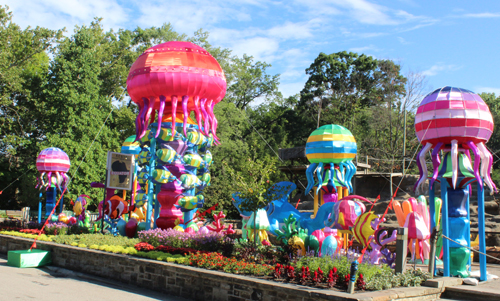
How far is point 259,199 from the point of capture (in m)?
11.9

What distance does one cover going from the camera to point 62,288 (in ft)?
35.6

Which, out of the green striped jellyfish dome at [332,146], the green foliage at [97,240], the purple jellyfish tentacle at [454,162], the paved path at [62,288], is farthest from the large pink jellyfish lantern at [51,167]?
the purple jellyfish tentacle at [454,162]

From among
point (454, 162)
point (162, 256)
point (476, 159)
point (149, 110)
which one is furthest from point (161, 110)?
point (476, 159)

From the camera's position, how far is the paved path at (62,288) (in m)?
9.80

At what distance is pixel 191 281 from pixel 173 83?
8077mm

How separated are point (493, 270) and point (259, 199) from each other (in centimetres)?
743

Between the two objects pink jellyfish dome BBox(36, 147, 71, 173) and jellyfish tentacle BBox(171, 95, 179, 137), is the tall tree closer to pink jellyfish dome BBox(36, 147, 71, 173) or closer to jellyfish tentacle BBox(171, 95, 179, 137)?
pink jellyfish dome BBox(36, 147, 71, 173)

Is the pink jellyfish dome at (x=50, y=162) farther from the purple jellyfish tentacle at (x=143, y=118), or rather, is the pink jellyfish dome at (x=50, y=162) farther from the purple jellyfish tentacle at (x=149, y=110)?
the purple jellyfish tentacle at (x=149, y=110)

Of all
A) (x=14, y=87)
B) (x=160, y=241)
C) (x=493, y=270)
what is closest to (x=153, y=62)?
(x=160, y=241)

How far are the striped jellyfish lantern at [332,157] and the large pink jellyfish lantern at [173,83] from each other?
175 inches

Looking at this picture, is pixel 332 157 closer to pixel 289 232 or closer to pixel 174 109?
pixel 289 232

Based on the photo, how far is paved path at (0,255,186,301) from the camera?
9.80 m

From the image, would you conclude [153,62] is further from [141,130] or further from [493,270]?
[493,270]

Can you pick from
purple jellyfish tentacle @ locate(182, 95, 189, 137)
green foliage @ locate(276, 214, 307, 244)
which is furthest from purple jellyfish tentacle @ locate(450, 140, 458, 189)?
→ purple jellyfish tentacle @ locate(182, 95, 189, 137)
